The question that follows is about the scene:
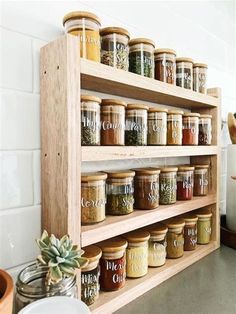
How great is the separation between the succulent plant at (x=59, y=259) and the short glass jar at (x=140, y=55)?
0.47 metres

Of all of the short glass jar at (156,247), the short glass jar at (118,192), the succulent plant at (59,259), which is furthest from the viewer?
the short glass jar at (156,247)

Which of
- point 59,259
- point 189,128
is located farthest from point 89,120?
point 189,128

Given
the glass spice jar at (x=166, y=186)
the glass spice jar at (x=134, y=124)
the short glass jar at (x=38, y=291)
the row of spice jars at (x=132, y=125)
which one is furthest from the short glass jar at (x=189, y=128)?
the short glass jar at (x=38, y=291)

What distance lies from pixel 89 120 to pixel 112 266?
14.0 inches

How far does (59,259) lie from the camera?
0.51 m

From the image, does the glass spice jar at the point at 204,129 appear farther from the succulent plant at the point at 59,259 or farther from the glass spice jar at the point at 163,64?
the succulent plant at the point at 59,259

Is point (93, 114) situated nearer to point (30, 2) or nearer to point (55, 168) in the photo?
point (55, 168)

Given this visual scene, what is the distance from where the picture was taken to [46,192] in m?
0.66

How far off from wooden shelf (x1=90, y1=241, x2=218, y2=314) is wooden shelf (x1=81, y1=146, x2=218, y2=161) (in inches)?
13.0

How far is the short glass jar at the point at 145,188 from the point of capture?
0.81 m

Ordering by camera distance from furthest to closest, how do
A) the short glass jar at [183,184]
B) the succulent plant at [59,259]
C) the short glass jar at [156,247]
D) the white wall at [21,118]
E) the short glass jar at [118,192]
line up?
1. the short glass jar at [183,184]
2. the short glass jar at [156,247]
3. the short glass jar at [118,192]
4. the white wall at [21,118]
5. the succulent plant at [59,259]

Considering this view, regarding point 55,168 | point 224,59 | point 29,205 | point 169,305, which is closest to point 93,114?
point 55,168

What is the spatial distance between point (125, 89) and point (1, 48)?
32 centimetres

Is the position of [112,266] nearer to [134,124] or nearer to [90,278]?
[90,278]
